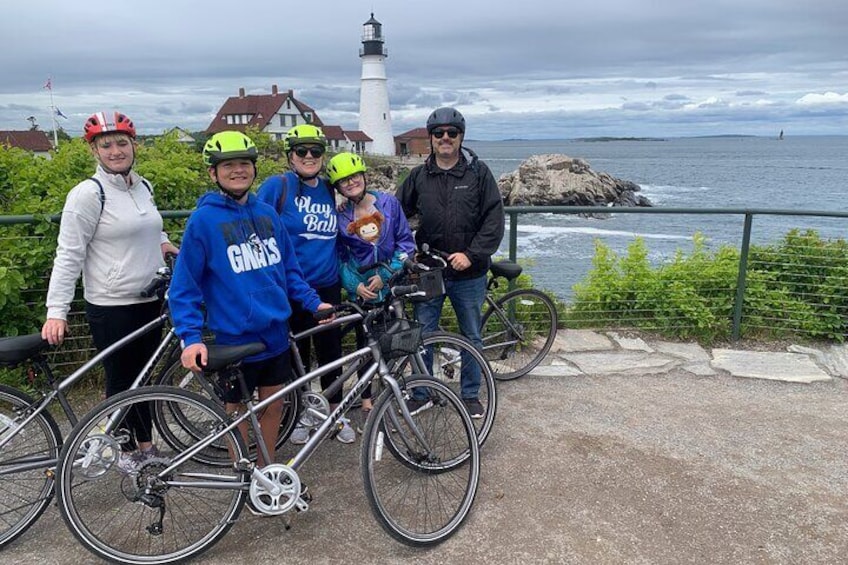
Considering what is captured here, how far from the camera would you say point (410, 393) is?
10.9 ft

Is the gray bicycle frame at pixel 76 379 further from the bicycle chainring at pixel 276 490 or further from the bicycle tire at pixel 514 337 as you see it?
the bicycle tire at pixel 514 337

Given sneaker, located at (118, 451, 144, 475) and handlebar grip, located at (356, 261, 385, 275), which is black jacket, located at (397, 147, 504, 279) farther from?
sneaker, located at (118, 451, 144, 475)

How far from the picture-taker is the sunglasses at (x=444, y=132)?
158 inches

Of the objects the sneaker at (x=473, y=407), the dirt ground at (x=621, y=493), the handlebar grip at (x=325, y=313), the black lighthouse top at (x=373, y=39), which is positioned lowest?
the dirt ground at (x=621, y=493)

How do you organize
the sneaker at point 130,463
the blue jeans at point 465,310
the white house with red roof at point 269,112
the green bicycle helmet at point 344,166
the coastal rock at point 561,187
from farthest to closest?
the white house with red roof at point 269,112 → the coastal rock at point 561,187 → the blue jeans at point 465,310 → the green bicycle helmet at point 344,166 → the sneaker at point 130,463

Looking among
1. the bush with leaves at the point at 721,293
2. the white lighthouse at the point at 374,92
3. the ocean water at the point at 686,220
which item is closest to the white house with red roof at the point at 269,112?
the white lighthouse at the point at 374,92

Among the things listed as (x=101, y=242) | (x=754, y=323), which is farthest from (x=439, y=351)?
(x=754, y=323)

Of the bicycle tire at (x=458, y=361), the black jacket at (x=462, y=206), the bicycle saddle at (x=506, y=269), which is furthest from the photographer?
the bicycle saddle at (x=506, y=269)

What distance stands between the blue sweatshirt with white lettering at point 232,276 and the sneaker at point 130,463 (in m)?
0.64

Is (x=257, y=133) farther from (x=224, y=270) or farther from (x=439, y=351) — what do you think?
(x=224, y=270)

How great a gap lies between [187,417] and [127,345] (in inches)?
20.6

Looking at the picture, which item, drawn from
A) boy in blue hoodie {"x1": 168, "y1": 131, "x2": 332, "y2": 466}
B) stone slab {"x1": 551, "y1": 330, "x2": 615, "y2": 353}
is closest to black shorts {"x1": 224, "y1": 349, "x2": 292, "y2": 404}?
boy in blue hoodie {"x1": 168, "y1": 131, "x2": 332, "y2": 466}

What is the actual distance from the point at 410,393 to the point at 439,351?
3.39 feet

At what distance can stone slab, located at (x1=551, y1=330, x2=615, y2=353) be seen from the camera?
609cm
